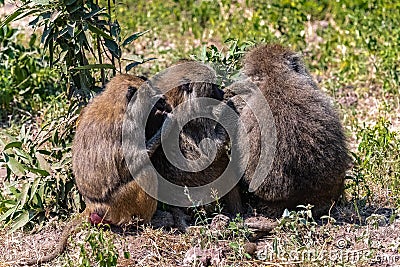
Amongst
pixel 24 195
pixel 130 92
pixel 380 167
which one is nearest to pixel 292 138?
pixel 130 92

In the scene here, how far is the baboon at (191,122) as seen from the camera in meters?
5.50

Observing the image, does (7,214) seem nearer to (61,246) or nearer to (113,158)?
(61,246)

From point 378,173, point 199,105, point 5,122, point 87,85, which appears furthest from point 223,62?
point 5,122

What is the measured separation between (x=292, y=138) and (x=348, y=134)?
211cm

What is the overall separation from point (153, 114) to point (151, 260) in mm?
1012

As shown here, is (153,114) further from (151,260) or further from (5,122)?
(5,122)

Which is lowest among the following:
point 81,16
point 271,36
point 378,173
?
point 378,173

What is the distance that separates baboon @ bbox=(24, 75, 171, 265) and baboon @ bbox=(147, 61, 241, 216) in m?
0.13

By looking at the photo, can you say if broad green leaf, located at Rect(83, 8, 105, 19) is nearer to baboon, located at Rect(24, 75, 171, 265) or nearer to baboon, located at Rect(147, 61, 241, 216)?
baboon, located at Rect(24, 75, 171, 265)

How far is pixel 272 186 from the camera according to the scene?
5461mm

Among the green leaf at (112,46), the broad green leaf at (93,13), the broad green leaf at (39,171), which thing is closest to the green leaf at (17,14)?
the broad green leaf at (93,13)

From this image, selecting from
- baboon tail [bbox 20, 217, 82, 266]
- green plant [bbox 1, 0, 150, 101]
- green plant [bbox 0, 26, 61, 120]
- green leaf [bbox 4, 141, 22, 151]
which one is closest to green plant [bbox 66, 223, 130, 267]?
baboon tail [bbox 20, 217, 82, 266]

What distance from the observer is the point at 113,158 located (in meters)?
5.30

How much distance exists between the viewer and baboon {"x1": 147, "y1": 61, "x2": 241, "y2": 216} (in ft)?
18.0
